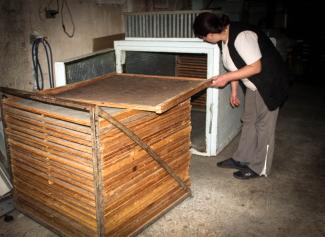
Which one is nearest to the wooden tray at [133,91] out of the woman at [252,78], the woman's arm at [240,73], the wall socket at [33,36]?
the woman's arm at [240,73]

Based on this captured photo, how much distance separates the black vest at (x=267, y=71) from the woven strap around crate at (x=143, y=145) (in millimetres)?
1177

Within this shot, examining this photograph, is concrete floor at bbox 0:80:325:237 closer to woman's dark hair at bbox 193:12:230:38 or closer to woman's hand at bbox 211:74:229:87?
woman's hand at bbox 211:74:229:87

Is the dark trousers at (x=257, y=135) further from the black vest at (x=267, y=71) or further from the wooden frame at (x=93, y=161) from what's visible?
the wooden frame at (x=93, y=161)

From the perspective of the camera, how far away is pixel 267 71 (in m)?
3.28

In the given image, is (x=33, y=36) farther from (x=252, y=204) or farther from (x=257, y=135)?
(x=252, y=204)

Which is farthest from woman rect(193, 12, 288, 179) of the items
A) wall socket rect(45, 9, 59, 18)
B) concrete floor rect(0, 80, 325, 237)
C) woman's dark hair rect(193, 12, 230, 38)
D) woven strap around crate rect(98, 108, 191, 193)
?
wall socket rect(45, 9, 59, 18)

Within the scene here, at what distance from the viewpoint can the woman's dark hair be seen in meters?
3.08

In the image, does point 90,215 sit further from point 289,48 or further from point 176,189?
point 289,48

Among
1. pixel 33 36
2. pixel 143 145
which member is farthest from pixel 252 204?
pixel 33 36

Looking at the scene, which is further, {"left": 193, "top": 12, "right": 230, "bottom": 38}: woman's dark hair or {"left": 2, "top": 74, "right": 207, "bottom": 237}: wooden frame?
{"left": 193, "top": 12, "right": 230, "bottom": 38}: woman's dark hair

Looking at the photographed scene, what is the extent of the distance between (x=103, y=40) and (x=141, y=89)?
1747 mm

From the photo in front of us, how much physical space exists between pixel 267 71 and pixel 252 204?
1.27m

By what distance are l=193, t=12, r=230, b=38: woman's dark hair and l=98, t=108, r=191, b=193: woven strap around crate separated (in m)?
1.22

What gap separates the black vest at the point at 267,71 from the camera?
324cm
